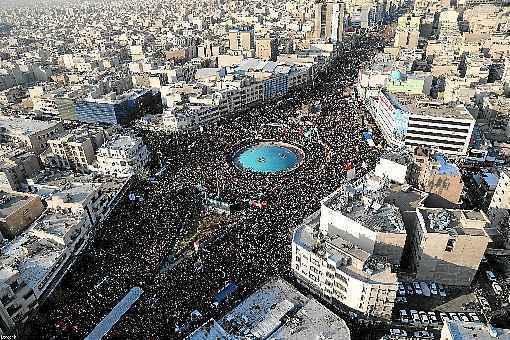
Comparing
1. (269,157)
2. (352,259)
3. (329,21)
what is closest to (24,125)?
(269,157)

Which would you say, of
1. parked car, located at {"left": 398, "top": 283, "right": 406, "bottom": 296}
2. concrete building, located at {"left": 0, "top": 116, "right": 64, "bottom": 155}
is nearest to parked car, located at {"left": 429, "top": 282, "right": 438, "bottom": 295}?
parked car, located at {"left": 398, "top": 283, "right": 406, "bottom": 296}

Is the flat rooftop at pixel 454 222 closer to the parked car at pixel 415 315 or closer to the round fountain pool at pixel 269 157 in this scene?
the parked car at pixel 415 315

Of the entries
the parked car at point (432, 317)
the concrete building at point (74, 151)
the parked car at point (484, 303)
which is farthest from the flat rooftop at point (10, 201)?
the parked car at point (484, 303)

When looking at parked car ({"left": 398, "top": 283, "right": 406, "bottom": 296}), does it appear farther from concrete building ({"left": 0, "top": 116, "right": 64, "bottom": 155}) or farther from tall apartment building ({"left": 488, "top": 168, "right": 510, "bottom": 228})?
concrete building ({"left": 0, "top": 116, "right": 64, "bottom": 155})

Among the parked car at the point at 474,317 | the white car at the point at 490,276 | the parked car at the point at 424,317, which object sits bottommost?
the parked car at the point at 474,317

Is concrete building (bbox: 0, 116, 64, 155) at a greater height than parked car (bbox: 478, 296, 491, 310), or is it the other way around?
concrete building (bbox: 0, 116, 64, 155)

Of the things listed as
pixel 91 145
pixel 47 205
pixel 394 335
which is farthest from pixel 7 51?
pixel 394 335
